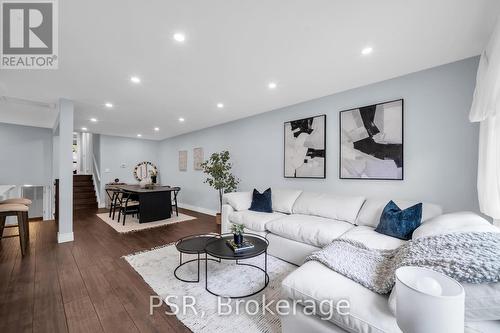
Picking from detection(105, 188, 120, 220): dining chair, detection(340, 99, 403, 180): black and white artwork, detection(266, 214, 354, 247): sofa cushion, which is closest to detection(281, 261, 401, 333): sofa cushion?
detection(266, 214, 354, 247): sofa cushion

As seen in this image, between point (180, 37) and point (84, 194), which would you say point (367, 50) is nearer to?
point (180, 37)

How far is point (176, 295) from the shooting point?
2107mm

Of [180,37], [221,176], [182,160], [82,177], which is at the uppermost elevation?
[180,37]

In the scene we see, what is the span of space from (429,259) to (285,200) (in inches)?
92.8

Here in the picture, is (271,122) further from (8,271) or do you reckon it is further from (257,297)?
(8,271)

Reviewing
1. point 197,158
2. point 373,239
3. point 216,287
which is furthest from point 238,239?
point 197,158

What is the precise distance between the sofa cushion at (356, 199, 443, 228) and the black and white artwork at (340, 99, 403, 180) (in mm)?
403

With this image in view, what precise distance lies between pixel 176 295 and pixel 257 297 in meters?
0.81

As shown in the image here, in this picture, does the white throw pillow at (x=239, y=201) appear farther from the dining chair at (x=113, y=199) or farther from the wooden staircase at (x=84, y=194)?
the wooden staircase at (x=84, y=194)

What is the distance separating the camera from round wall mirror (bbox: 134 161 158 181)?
783 cm

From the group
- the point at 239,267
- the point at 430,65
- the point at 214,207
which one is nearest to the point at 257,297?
the point at 239,267

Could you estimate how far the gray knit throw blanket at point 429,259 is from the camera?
41.8 inches

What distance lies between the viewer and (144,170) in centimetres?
801

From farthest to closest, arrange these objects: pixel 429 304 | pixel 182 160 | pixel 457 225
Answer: pixel 182 160, pixel 457 225, pixel 429 304
